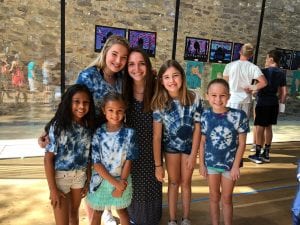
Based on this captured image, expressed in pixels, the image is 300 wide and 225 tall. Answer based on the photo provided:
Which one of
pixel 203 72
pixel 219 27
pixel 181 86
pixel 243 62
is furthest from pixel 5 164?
pixel 219 27

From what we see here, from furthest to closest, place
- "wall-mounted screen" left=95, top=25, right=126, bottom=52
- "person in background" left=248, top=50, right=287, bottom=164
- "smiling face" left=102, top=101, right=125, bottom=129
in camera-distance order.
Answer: "wall-mounted screen" left=95, top=25, right=126, bottom=52
"person in background" left=248, top=50, right=287, bottom=164
"smiling face" left=102, top=101, right=125, bottom=129

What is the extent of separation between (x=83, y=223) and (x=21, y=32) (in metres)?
5.04

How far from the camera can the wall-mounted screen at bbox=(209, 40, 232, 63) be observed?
8.03 metres

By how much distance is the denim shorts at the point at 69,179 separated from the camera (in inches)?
77.7

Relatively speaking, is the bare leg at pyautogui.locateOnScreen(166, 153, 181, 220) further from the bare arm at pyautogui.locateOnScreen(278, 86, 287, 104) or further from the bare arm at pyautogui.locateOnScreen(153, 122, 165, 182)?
the bare arm at pyautogui.locateOnScreen(278, 86, 287, 104)

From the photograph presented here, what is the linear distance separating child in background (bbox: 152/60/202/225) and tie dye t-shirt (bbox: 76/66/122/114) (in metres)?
0.36

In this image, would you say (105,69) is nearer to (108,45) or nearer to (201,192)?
(108,45)

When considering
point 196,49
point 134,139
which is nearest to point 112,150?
point 134,139

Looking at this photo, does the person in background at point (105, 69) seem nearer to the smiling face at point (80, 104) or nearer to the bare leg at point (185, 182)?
the smiling face at point (80, 104)

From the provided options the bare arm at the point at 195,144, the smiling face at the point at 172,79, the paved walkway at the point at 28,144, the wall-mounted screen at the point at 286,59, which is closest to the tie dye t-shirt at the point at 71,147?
the smiling face at the point at 172,79

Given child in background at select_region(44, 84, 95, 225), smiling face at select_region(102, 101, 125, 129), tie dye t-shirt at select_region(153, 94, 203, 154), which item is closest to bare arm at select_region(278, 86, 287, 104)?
tie dye t-shirt at select_region(153, 94, 203, 154)

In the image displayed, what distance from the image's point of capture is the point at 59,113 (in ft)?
6.36

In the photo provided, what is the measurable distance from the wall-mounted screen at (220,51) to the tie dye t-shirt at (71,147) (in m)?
6.51

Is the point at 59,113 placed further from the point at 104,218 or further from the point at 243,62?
the point at 243,62
